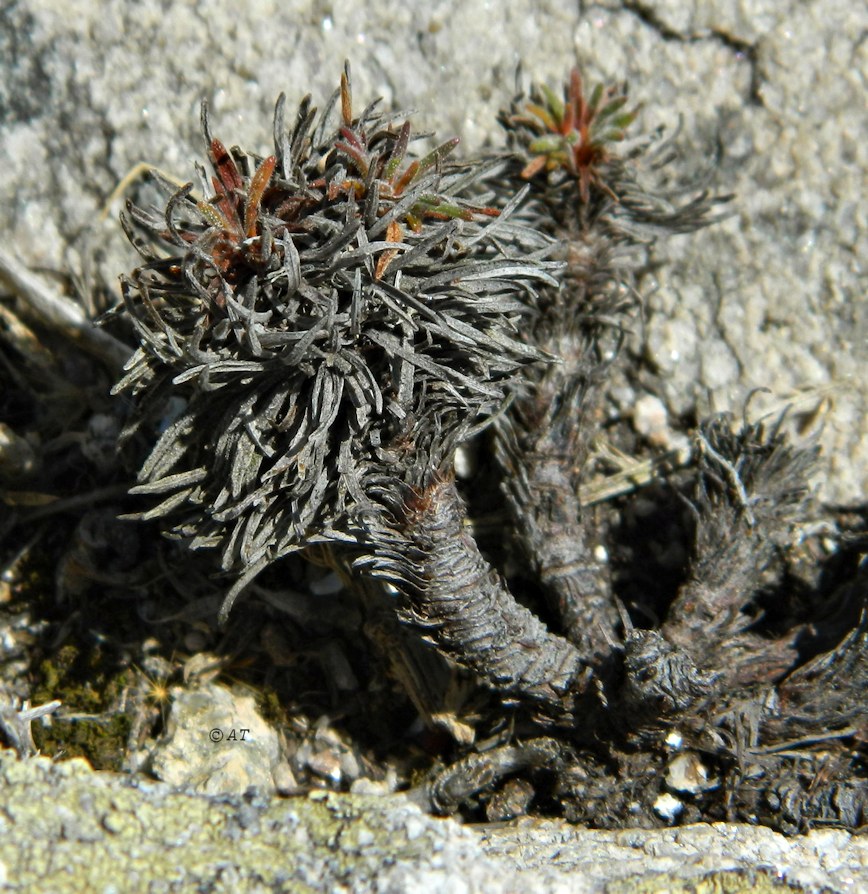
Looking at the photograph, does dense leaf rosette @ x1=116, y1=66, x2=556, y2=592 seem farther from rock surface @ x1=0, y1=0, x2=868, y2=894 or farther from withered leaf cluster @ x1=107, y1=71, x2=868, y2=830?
rock surface @ x1=0, y1=0, x2=868, y2=894

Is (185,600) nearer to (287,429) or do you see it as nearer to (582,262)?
(287,429)

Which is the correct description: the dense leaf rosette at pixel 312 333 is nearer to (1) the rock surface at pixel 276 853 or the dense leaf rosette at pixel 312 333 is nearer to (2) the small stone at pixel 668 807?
(1) the rock surface at pixel 276 853

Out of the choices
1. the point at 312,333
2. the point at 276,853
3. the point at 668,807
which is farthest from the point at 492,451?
the point at 276,853

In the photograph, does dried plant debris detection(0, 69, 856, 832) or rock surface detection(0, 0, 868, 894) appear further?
rock surface detection(0, 0, 868, 894)

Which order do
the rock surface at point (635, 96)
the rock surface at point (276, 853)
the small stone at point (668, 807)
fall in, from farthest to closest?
the rock surface at point (635, 96), the small stone at point (668, 807), the rock surface at point (276, 853)

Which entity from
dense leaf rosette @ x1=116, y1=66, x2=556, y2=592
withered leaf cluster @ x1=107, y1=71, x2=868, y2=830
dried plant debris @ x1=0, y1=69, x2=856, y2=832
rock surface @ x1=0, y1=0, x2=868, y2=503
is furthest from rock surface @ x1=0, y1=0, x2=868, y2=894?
dense leaf rosette @ x1=116, y1=66, x2=556, y2=592

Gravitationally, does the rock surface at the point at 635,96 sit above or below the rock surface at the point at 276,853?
above

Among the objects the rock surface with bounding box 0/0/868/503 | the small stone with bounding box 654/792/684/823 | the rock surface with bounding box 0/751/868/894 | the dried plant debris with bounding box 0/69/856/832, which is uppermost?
the rock surface with bounding box 0/0/868/503

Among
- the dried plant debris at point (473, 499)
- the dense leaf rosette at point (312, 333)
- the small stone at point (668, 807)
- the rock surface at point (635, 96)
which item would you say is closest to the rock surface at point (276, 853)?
the small stone at point (668, 807)
